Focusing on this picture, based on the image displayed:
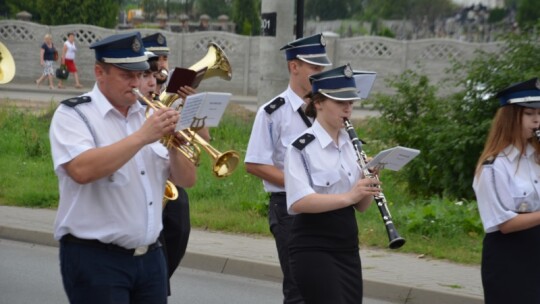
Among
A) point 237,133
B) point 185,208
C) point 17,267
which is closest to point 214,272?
point 17,267

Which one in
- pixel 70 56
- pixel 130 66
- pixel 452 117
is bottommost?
pixel 70 56

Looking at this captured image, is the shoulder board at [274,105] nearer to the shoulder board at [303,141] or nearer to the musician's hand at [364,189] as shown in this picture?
the shoulder board at [303,141]

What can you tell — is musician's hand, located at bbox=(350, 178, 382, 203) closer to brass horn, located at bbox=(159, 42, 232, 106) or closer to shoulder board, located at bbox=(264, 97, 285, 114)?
shoulder board, located at bbox=(264, 97, 285, 114)

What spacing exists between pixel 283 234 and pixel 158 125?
2.30 meters

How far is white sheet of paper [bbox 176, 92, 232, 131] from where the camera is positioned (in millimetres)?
4906

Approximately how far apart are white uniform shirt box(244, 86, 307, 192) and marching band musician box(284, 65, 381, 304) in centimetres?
104

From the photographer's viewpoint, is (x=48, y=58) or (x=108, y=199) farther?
(x=48, y=58)

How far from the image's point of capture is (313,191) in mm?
5699

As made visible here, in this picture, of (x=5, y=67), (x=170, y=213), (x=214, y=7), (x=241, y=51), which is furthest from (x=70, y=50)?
(x=170, y=213)

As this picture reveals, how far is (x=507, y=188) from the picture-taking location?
569cm

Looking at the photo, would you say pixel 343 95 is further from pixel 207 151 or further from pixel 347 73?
pixel 207 151

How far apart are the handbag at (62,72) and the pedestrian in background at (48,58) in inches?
10.1

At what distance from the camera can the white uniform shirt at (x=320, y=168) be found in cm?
576

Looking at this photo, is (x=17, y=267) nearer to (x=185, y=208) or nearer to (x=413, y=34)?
(x=185, y=208)
